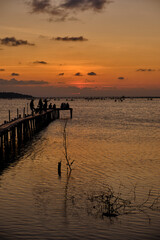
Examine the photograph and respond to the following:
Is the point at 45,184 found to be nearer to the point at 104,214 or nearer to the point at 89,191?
the point at 89,191

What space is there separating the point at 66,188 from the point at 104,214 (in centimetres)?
341

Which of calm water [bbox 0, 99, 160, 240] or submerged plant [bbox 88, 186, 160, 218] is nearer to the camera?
calm water [bbox 0, 99, 160, 240]

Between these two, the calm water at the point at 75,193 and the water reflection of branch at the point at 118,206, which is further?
the water reflection of branch at the point at 118,206

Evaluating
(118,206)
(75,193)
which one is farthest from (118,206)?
(75,193)

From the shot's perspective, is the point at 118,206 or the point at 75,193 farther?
the point at 75,193

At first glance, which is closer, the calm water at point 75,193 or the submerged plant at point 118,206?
the calm water at point 75,193

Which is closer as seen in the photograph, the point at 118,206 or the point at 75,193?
the point at 118,206

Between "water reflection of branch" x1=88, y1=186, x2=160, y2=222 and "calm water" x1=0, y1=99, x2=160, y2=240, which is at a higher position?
"water reflection of branch" x1=88, y1=186, x2=160, y2=222

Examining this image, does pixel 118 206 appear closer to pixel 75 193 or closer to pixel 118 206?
pixel 118 206

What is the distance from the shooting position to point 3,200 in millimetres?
11195

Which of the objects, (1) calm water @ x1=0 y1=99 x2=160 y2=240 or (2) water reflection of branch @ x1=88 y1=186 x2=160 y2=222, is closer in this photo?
(1) calm water @ x1=0 y1=99 x2=160 y2=240

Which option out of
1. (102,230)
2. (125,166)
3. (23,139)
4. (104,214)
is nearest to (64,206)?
(104,214)

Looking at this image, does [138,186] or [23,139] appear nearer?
[138,186]

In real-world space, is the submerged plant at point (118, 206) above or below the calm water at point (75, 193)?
above
